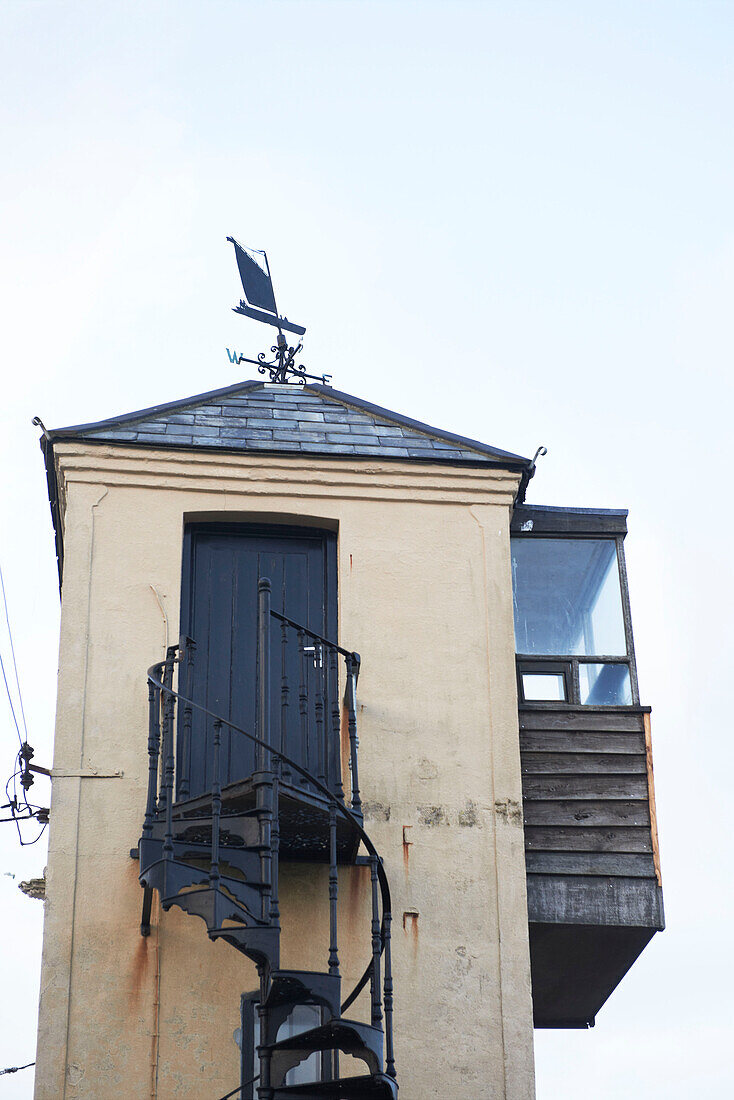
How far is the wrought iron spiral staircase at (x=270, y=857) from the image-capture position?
8.03 meters

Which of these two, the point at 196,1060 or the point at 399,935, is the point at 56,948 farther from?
the point at 399,935

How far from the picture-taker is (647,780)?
10141mm

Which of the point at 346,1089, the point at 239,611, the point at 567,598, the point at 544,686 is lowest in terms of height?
the point at 346,1089

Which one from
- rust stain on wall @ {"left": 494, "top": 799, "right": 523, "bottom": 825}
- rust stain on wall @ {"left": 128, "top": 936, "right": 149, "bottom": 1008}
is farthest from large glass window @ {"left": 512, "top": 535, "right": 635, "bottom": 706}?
rust stain on wall @ {"left": 128, "top": 936, "right": 149, "bottom": 1008}

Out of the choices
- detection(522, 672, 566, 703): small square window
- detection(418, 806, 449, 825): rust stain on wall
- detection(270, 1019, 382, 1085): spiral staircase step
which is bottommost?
detection(270, 1019, 382, 1085): spiral staircase step

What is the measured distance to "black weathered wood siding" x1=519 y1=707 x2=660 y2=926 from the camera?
973 centimetres

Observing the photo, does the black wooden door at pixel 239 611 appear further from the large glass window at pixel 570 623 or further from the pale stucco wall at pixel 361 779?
the large glass window at pixel 570 623

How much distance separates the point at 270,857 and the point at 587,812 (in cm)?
273

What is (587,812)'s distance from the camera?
10023 millimetres

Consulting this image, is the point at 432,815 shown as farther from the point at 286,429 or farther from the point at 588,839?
the point at 286,429

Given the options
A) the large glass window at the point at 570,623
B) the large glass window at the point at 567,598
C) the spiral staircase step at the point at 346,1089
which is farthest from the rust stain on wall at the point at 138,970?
the large glass window at the point at 567,598

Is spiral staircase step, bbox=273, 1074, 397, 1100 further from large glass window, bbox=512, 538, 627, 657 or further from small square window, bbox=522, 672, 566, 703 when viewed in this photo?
large glass window, bbox=512, 538, 627, 657

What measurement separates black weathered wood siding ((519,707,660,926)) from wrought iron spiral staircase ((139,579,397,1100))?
1233 mm

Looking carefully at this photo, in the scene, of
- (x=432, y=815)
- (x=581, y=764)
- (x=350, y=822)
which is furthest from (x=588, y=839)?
(x=350, y=822)
